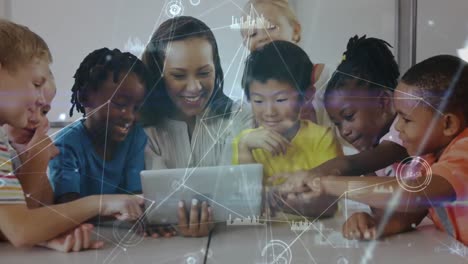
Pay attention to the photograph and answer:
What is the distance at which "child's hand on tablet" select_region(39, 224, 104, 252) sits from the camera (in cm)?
164

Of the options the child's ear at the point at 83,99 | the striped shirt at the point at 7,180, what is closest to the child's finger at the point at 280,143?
the child's ear at the point at 83,99

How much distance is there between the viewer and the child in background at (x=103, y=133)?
1.62 meters

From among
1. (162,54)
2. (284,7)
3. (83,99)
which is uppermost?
(284,7)

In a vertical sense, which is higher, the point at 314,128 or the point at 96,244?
the point at 314,128

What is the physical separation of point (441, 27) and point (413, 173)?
51 cm

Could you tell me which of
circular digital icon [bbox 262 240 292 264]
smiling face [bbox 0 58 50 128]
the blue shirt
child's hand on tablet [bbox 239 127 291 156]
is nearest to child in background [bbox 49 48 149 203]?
the blue shirt

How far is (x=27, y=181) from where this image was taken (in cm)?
161

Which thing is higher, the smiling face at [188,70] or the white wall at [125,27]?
the white wall at [125,27]

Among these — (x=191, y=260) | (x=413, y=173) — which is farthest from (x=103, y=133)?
(x=413, y=173)

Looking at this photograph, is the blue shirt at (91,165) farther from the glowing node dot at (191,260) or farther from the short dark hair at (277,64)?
the short dark hair at (277,64)

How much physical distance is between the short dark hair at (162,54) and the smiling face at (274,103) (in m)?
0.14

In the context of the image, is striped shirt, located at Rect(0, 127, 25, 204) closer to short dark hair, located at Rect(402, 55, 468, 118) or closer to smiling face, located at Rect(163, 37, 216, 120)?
smiling face, located at Rect(163, 37, 216, 120)

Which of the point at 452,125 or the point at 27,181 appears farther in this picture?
the point at 452,125

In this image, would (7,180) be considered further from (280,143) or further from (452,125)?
(452,125)
